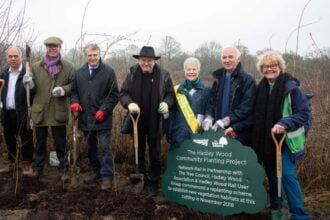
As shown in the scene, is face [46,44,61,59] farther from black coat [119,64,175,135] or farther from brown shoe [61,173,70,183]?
brown shoe [61,173,70,183]

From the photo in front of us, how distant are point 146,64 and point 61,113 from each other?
1.58m

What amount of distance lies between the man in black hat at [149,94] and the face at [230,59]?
867 mm

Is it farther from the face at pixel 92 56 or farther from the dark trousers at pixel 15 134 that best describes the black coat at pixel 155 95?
the dark trousers at pixel 15 134

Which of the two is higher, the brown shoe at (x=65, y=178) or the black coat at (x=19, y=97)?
the black coat at (x=19, y=97)

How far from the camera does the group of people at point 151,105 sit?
387 cm

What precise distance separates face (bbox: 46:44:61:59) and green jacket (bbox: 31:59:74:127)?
0.45 ft

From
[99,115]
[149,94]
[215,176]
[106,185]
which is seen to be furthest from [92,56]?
[215,176]

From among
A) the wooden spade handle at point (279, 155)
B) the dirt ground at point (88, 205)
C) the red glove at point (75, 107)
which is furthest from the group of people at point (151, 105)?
the dirt ground at point (88, 205)

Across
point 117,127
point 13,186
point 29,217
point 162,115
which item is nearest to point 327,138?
Result: point 162,115

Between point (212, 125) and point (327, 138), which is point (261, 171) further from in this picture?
point (327, 138)

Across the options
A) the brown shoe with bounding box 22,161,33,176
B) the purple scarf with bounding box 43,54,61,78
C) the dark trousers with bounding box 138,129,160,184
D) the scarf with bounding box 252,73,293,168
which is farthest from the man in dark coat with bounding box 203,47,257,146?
the brown shoe with bounding box 22,161,33,176

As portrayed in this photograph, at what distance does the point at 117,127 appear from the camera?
21.0 ft

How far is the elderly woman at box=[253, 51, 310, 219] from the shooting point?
3.69 metres

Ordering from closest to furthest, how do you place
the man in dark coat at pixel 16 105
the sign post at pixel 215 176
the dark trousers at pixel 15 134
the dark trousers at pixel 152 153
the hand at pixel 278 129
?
1. the hand at pixel 278 129
2. the sign post at pixel 215 176
3. the dark trousers at pixel 152 153
4. the man in dark coat at pixel 16 105
5. the dark trousers at pixel 15 134
